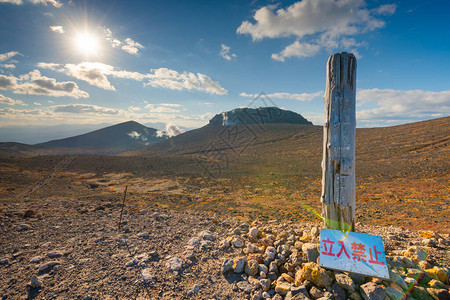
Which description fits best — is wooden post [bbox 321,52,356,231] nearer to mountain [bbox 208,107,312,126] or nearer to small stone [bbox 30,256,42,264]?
small stone [bbox 30,256,42,264]

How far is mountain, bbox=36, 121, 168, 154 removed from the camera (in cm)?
10644

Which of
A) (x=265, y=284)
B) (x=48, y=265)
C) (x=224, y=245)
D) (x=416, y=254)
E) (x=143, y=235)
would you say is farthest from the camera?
(x=143, y=235)

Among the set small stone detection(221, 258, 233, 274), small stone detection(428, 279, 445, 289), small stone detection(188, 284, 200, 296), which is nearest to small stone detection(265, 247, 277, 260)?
small stone detection(221, 258, 233, 274)

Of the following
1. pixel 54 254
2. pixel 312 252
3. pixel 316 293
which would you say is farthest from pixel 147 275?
pixel 312 252

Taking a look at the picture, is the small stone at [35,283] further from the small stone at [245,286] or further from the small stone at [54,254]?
the small stone at [245,286]

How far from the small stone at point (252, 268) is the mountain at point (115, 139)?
378 feet

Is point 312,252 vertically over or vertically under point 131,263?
over

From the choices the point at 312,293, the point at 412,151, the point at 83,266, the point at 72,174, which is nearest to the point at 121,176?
the point at 72,174

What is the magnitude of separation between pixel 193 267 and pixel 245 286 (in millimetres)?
953

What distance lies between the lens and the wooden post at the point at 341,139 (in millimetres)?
2992

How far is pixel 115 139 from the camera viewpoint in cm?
11956

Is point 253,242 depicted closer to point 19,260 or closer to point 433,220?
point 19,260

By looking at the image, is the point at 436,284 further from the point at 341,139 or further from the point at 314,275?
the point at 341,139

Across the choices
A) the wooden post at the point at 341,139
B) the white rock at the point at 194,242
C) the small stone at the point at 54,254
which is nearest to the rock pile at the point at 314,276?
the wooden post at the point at 341,139
